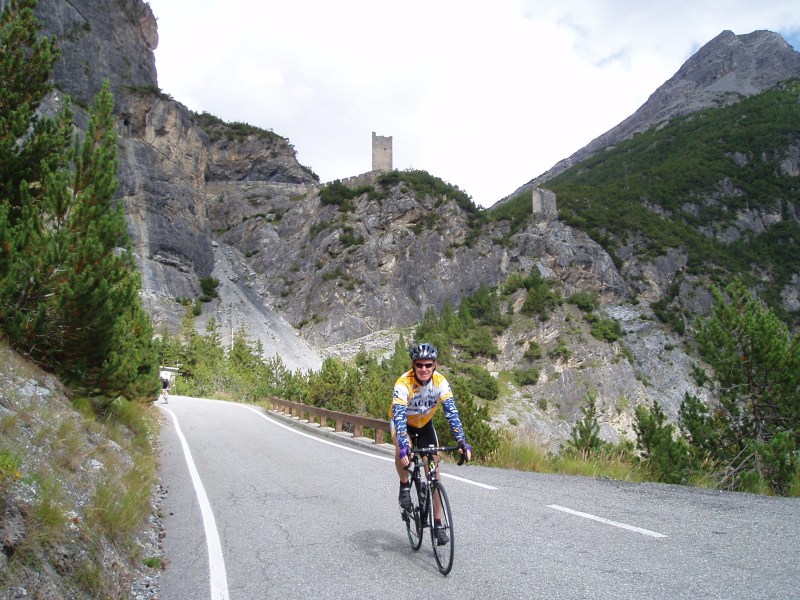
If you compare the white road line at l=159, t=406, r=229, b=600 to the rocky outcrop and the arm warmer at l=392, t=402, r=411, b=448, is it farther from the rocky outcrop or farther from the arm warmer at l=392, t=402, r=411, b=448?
the rocky outcrop

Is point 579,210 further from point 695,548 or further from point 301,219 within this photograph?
point 695,548

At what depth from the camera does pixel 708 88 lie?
619ft

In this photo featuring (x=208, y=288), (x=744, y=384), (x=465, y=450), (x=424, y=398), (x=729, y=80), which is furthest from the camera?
(x=729, y=80)

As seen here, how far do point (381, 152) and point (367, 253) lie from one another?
28.0 metres

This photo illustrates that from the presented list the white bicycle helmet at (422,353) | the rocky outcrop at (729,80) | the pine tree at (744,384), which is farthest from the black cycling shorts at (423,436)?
the rocky outcrop at (729,80)

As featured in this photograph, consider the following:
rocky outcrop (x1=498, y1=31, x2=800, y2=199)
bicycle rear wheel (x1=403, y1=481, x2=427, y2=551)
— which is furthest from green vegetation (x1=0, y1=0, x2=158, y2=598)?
rocky outcrop (x1=498, y1=31, x2=800, y2=199)

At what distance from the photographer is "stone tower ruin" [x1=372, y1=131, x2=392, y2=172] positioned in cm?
9906

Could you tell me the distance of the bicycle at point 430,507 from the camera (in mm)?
4438

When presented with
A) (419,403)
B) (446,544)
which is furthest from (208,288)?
(446,544)

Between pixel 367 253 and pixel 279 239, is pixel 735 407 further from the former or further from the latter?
pixel 279 239

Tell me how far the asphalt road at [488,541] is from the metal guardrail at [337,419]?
3655mm

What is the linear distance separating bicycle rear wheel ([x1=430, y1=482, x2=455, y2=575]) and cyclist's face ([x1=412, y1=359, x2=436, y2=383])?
3.12 ft

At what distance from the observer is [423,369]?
4.98m

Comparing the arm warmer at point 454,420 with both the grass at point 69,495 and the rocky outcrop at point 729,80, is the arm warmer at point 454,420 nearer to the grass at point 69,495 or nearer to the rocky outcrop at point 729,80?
the grass at point 69,495
